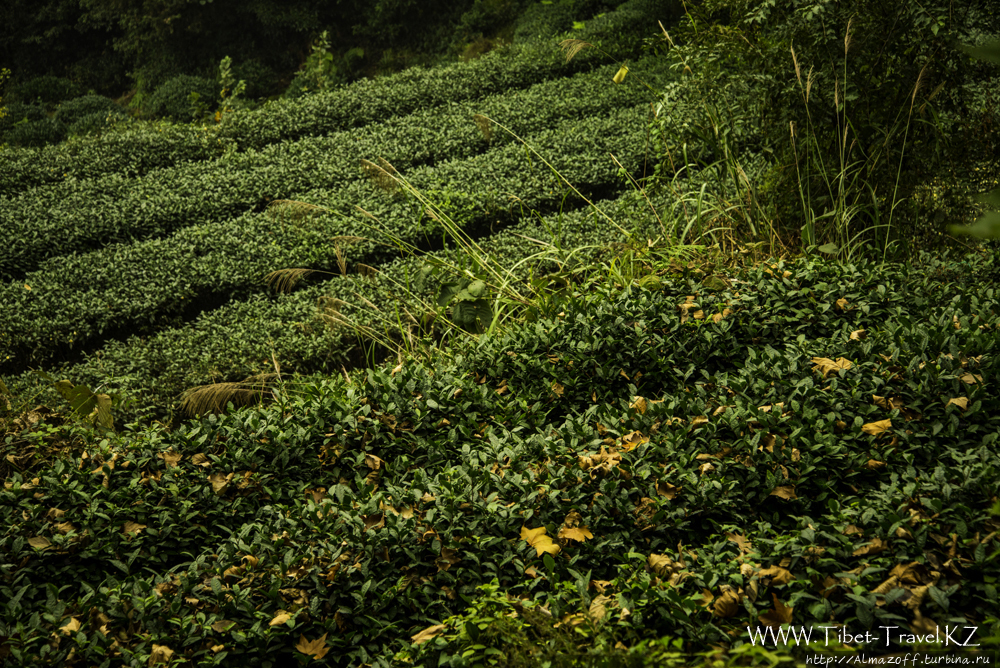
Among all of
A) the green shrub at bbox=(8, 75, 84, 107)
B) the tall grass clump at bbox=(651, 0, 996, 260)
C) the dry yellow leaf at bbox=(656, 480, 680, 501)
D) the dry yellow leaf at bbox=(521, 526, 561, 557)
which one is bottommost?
the dry yellow leaf at bbox=(656, 480, 680, 501)

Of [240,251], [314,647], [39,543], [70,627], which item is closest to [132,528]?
[39,543]

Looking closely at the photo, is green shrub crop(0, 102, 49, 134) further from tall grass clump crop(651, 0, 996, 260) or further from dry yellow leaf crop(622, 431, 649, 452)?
dry yellow leaf crop(622, 431, 649, 452)

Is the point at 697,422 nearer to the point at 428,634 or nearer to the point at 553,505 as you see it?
the point at 553,505

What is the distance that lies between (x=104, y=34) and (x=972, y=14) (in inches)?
839

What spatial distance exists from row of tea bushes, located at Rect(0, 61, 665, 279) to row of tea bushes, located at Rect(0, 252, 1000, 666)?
12.8 feet

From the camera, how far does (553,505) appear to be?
2.39 metres

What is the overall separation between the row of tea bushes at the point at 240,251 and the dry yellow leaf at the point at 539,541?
3.36m

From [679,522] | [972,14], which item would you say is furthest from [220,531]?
[972,14]

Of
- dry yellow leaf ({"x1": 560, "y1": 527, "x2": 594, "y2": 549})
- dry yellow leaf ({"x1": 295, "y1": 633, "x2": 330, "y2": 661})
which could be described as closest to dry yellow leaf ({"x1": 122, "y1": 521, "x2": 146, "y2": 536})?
dry yellow leaf ({"x1": 295, "y1": 633, "x2": 330, "y2": 661})

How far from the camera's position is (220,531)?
2.73 metres

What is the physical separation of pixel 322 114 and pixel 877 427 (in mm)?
10232

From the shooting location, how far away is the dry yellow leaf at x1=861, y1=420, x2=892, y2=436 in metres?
2.45

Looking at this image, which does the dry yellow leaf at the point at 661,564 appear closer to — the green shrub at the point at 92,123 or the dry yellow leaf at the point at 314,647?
the dry yellow leaf at the point at 314,647

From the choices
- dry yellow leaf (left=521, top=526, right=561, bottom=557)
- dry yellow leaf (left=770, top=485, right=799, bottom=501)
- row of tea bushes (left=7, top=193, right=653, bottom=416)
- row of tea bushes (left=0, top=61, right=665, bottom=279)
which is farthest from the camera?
row of tea bushes (left=0, top=61, right=665, bottom=279)
